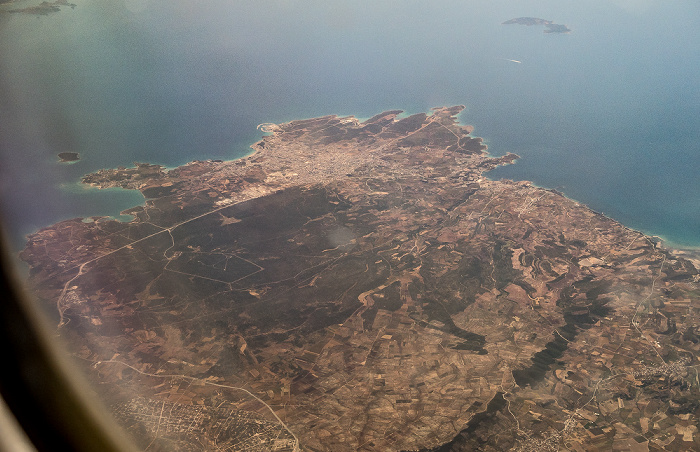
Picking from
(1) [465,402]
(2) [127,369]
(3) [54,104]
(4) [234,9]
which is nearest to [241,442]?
(2) [127,369]

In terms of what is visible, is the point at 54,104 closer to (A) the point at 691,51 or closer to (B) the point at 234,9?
(B) the point at 234,9

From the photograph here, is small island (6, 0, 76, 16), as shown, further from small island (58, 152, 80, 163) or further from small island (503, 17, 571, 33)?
small island (503, 17, 571, 33)

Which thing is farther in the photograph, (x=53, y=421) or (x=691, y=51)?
(x=691, y=51)

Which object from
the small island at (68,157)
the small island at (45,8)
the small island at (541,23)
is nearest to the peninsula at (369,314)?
the small island at (68,157)

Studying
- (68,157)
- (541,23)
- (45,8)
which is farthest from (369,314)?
(541,23)

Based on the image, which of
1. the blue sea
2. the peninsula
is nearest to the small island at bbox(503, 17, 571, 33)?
the blue sea
